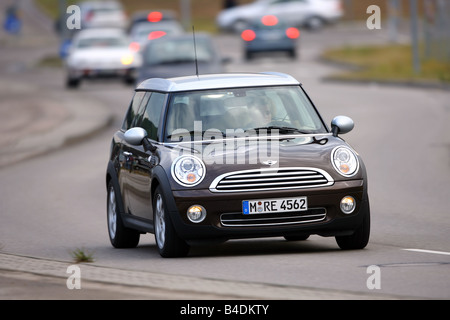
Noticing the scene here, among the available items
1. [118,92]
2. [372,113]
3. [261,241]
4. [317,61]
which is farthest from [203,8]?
[261,241]

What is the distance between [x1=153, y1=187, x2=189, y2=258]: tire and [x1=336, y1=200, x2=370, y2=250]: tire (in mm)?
1352

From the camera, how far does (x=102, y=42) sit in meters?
41.0

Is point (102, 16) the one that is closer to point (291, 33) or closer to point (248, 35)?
point (248, 35)

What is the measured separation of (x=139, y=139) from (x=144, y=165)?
9.1 inches

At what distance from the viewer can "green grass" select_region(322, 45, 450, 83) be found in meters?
38.2

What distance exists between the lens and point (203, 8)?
87125mm

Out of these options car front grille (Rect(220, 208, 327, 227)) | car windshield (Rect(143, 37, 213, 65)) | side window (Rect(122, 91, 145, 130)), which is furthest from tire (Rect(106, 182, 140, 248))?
car windshield (Rect(143, 37, 213, 65))

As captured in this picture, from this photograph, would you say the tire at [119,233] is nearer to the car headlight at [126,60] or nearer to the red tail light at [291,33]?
the car headlight at [126,60]

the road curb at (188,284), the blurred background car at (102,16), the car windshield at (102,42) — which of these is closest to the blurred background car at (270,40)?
the car windshield at (102,42)

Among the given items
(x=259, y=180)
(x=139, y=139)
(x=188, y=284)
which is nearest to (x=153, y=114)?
(x=139, y=139)

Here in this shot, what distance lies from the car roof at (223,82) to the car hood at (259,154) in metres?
0.72

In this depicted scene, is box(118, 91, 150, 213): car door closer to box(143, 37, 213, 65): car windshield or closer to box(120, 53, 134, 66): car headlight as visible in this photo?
box(143, 37, 213, 65): car windshield
